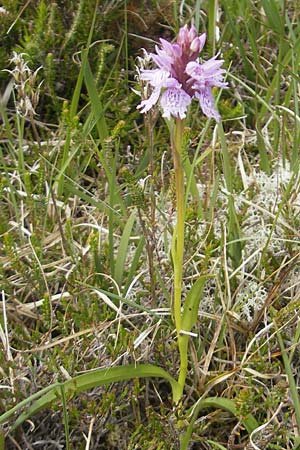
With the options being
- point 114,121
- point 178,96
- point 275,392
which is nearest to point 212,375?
point 275,392

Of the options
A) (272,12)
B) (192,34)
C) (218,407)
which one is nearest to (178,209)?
(192,34)

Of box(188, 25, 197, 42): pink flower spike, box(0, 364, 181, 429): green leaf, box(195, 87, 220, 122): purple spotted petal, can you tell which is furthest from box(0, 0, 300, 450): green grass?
box(188, 25, 197, 42): pink flower spike

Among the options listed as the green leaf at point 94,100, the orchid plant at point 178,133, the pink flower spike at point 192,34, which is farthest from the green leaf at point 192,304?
the green leaf at point 94,100

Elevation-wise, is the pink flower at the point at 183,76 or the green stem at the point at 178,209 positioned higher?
the pink flower at the point at 183,76

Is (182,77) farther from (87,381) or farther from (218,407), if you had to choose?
(218,407)

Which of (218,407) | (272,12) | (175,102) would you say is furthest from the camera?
(272,12)

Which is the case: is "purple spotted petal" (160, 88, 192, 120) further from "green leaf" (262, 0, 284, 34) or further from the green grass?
"green leaf" (262, 0, 284, 34)

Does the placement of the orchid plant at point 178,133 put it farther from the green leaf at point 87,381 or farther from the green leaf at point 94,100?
the green leaf at point 94,100

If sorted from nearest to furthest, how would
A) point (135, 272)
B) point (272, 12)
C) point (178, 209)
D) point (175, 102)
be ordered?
point (175, 102) < point (178, 209) < point (135, 272) < point (272, 12)
